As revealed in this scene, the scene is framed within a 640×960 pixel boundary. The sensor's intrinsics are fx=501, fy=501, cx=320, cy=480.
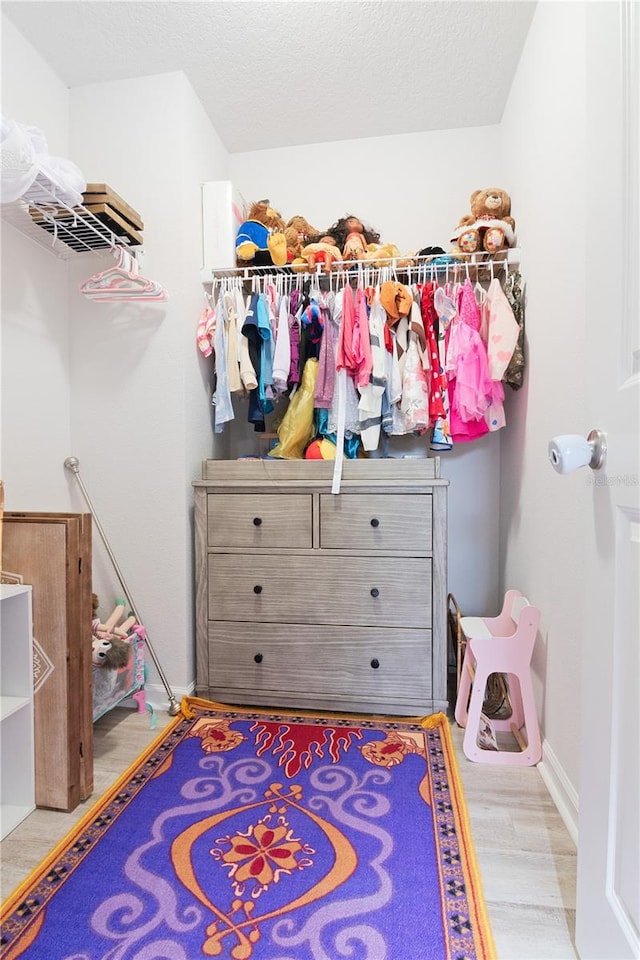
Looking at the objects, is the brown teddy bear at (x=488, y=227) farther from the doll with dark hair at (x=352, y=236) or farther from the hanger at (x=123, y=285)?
the hanger at (x=123, y=285)

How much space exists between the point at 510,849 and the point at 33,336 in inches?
94.5

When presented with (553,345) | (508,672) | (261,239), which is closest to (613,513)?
(553,345)

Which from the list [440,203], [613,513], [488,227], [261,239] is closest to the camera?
[613,513]

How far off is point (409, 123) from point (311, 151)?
20.3 inches

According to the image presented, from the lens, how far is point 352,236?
Answer: 2.33 m

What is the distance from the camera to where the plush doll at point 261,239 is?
226cm

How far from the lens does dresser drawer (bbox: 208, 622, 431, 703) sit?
2.02m

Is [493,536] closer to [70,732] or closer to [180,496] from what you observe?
[180,496]

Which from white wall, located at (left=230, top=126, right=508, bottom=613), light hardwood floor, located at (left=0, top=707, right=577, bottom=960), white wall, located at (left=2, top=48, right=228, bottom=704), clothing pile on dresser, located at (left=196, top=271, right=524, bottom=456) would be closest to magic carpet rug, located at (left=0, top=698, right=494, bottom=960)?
light hardwood floor, located at (left=0, top=707, right=577, bottom=960)

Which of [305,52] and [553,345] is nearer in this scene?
[553,345]

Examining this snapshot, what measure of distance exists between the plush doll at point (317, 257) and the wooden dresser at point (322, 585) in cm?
90

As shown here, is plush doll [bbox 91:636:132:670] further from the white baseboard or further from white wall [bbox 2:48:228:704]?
the white baseboard

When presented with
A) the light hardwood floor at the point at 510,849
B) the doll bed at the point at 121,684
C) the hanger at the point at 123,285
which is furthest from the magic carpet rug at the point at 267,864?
the hanger at the point at 123,285

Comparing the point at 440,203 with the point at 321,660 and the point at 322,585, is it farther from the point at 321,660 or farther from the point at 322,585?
the point at 321,660
